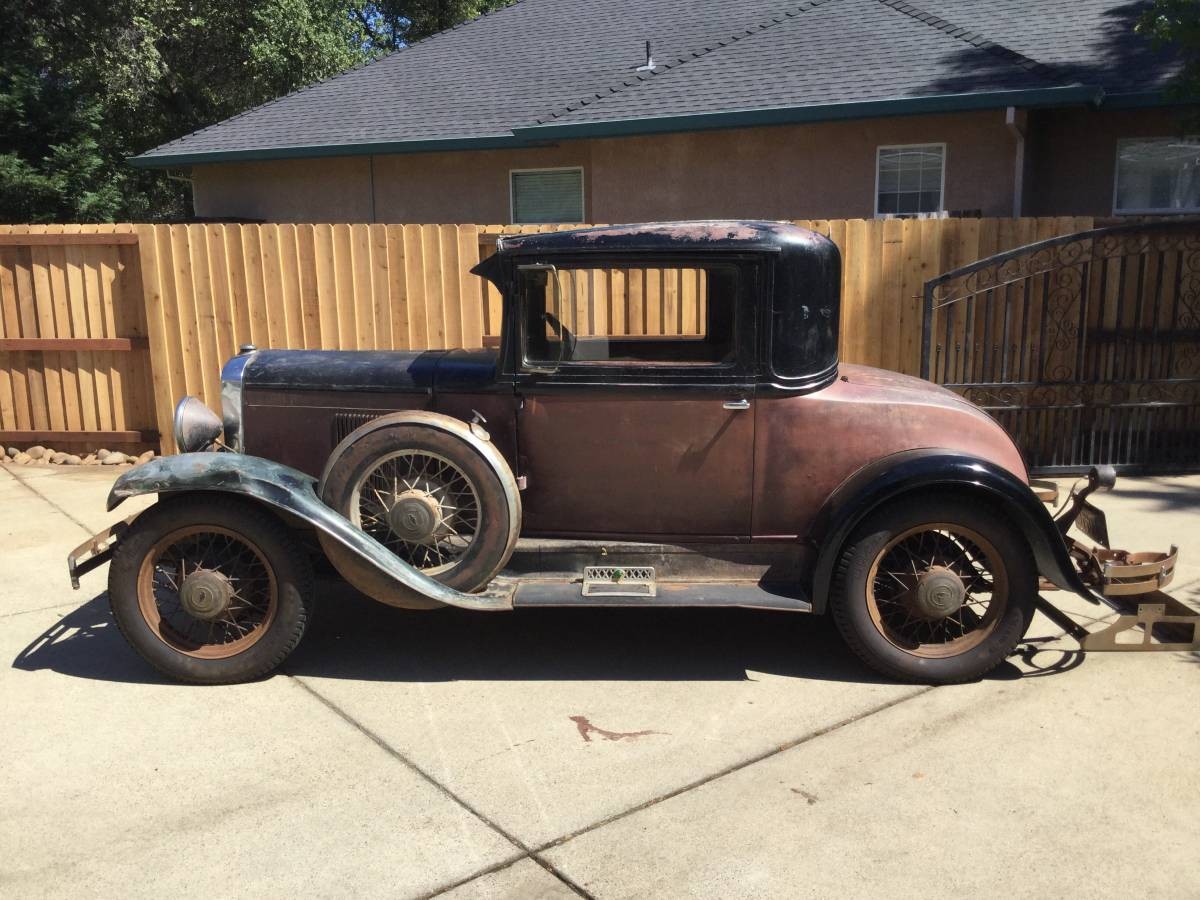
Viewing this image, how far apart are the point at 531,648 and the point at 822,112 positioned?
768 centimetres

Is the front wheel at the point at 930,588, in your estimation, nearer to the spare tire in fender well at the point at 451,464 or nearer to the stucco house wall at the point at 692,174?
the spare tire in fender well at the point at 451,464

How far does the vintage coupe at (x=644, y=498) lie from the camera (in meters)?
4.26

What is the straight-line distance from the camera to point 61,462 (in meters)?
9.02

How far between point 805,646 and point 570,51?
1202cm

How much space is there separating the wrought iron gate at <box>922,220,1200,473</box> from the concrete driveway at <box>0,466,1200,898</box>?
11.4ft

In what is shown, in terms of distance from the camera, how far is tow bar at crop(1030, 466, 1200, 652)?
442cm

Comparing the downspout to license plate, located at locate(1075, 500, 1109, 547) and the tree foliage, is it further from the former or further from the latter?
the tree foliage

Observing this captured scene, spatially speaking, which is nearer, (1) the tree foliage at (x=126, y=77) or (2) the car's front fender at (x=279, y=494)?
(2) the car's front fender at (x=279, y=494)

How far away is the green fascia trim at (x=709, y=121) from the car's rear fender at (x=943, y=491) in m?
6.86

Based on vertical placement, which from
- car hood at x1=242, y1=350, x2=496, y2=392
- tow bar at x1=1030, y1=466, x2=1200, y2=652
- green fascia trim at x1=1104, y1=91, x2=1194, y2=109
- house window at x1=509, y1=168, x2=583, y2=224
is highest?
green fascia trim at x1=1104, y1=91, x2=1194, y2=109

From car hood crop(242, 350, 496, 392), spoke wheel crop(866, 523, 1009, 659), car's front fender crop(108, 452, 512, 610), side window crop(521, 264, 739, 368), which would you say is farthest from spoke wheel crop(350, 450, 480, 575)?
spoke wheel crop(866, 523, 1009, 659)

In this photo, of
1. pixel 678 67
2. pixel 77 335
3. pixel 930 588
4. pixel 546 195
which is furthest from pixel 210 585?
pixel 678 67

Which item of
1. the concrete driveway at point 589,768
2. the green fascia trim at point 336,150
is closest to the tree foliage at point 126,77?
the green fascia trim at point 336,150

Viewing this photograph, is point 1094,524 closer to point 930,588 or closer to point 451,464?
point 930,588
